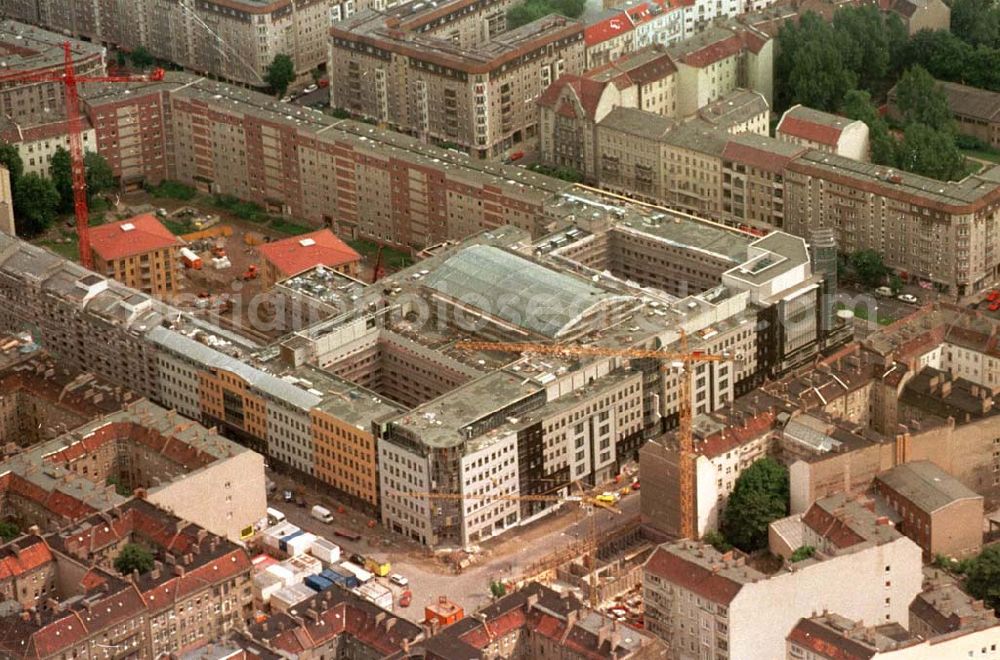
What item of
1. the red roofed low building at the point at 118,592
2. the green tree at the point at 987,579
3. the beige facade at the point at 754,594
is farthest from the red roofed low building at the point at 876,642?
the red roofed low building at the point at 118,592

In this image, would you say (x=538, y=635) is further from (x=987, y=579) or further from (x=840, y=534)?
(x=987, y=579)

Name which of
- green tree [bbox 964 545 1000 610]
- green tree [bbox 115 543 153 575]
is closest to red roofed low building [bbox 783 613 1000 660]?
green tree [bbox 964 545 1000 610]

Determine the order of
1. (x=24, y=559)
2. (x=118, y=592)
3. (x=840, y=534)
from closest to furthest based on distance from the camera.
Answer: (x=118, y=592), (x=24, y=559), (x=840, y=534)

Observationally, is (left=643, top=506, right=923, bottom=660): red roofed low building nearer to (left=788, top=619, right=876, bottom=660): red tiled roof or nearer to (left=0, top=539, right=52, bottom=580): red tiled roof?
(left=788, top=619, right=876, bottom=660): red tiled roof

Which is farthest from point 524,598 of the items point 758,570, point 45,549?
point 45,549

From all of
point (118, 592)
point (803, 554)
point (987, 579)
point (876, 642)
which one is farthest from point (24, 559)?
point (987, 579)

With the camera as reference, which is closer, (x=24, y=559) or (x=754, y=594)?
(x=754, y=594)

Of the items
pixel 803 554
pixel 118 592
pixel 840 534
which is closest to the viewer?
pixel 118 592
